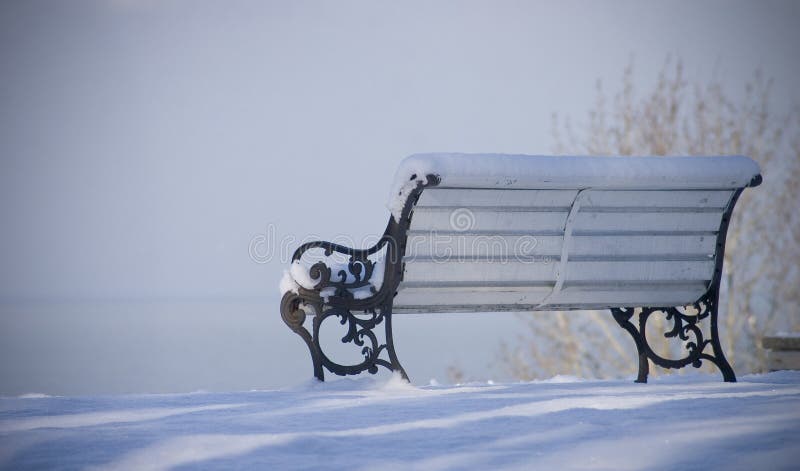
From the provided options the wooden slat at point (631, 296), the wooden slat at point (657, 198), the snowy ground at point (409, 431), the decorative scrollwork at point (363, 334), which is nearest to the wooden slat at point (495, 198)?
the wooden slat at point (657, 198)

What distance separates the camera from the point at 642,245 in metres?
3.70

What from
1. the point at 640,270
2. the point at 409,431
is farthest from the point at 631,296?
the point at 409,431


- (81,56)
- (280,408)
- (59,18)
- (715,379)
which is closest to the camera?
(280,408)

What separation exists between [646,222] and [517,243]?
0.67 meters

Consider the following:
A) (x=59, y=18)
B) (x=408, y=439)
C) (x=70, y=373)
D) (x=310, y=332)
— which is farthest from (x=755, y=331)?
(x=59, y=18)

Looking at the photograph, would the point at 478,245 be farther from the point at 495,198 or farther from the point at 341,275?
the point at 341,275

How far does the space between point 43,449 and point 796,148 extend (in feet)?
46.2

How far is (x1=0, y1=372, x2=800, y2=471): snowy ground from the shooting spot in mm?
1970

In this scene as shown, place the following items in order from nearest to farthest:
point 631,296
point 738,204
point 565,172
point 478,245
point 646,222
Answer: point 565,172 → point 478,245 → point 646,222 → point 631,296 → point 738,204

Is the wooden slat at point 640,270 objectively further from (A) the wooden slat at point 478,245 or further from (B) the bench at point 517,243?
(A) the wooden slat at point 478,245

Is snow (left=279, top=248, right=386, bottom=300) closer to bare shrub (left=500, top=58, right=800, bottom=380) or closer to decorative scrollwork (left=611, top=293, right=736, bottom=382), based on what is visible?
decorative scrollwork (left=611, top=293, right=736, bottom=382)

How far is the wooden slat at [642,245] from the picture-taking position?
3.61 m

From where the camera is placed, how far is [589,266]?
12.0 ft

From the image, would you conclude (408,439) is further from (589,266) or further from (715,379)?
(715,379)
